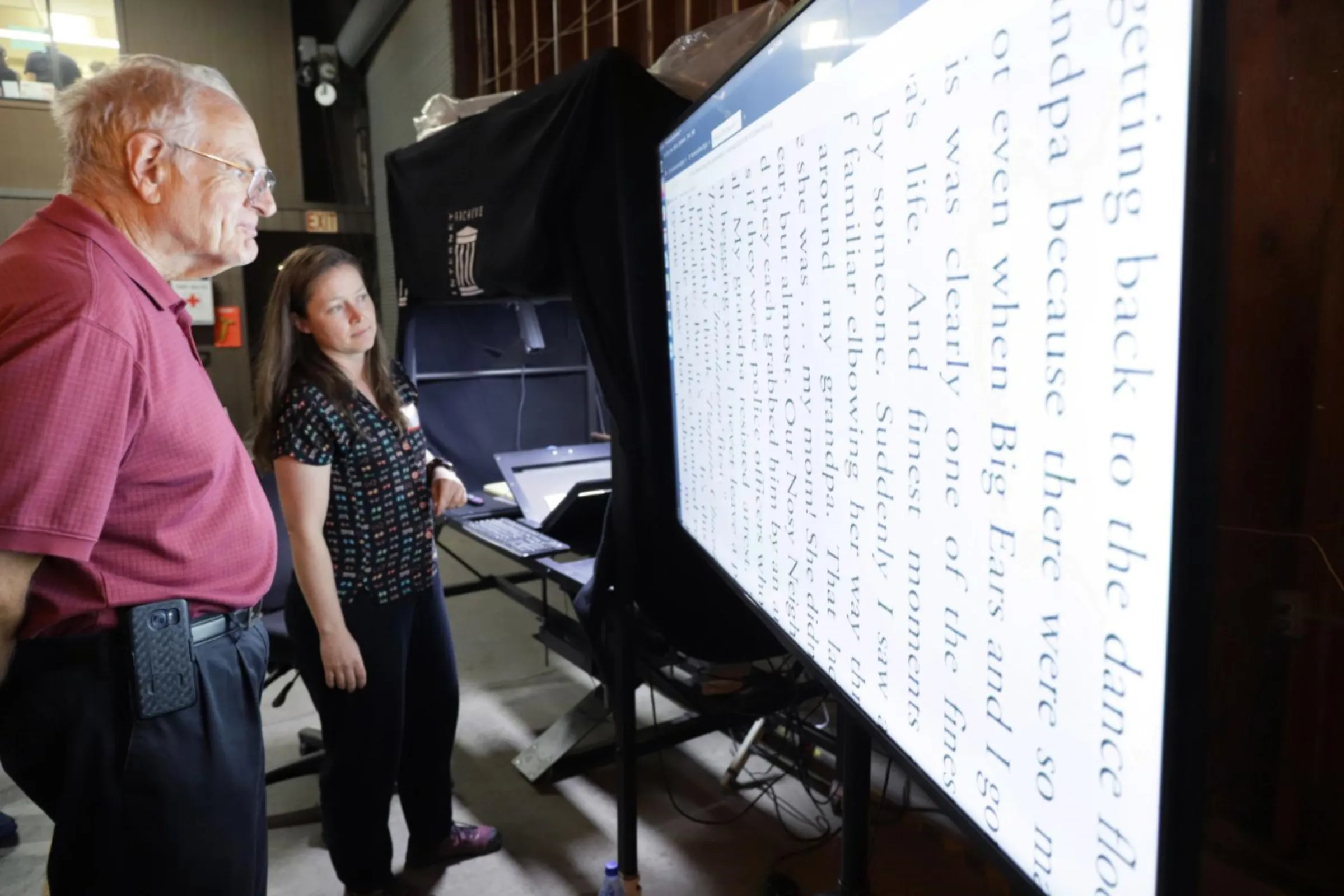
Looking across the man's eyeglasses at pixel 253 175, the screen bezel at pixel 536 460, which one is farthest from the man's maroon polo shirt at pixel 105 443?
the screen bezel at pixel 536 460

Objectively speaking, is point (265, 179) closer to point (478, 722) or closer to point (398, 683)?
point (398, 683)

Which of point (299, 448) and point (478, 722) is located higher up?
point (299, 448)

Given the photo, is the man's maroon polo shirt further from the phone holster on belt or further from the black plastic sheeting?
the black plastic sheeting

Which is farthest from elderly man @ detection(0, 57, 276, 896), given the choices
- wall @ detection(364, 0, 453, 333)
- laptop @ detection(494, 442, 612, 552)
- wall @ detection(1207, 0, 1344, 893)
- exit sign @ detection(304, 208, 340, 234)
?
exit sign @ detection(304, 208, 340, 234)

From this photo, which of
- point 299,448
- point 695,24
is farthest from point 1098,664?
point 695,24

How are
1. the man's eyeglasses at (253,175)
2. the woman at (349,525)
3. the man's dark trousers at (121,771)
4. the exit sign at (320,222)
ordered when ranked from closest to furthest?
the man's dark trousers at (121,771)
the man's eyeglasses at (253,175)
the woman at (349,525)
the exit sign at (320,222)

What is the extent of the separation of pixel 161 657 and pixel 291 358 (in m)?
0.76

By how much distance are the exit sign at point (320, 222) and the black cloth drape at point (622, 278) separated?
161 inches

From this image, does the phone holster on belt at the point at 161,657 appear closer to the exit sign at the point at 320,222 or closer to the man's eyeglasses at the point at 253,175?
the man's eyeglasses at the point at 253,175

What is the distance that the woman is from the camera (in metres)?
1.59

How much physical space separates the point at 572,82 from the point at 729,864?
1.76 meters

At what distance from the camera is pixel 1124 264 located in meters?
0.44

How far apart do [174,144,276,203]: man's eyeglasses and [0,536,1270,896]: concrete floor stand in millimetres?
1552

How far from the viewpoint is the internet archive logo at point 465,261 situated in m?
2.13
